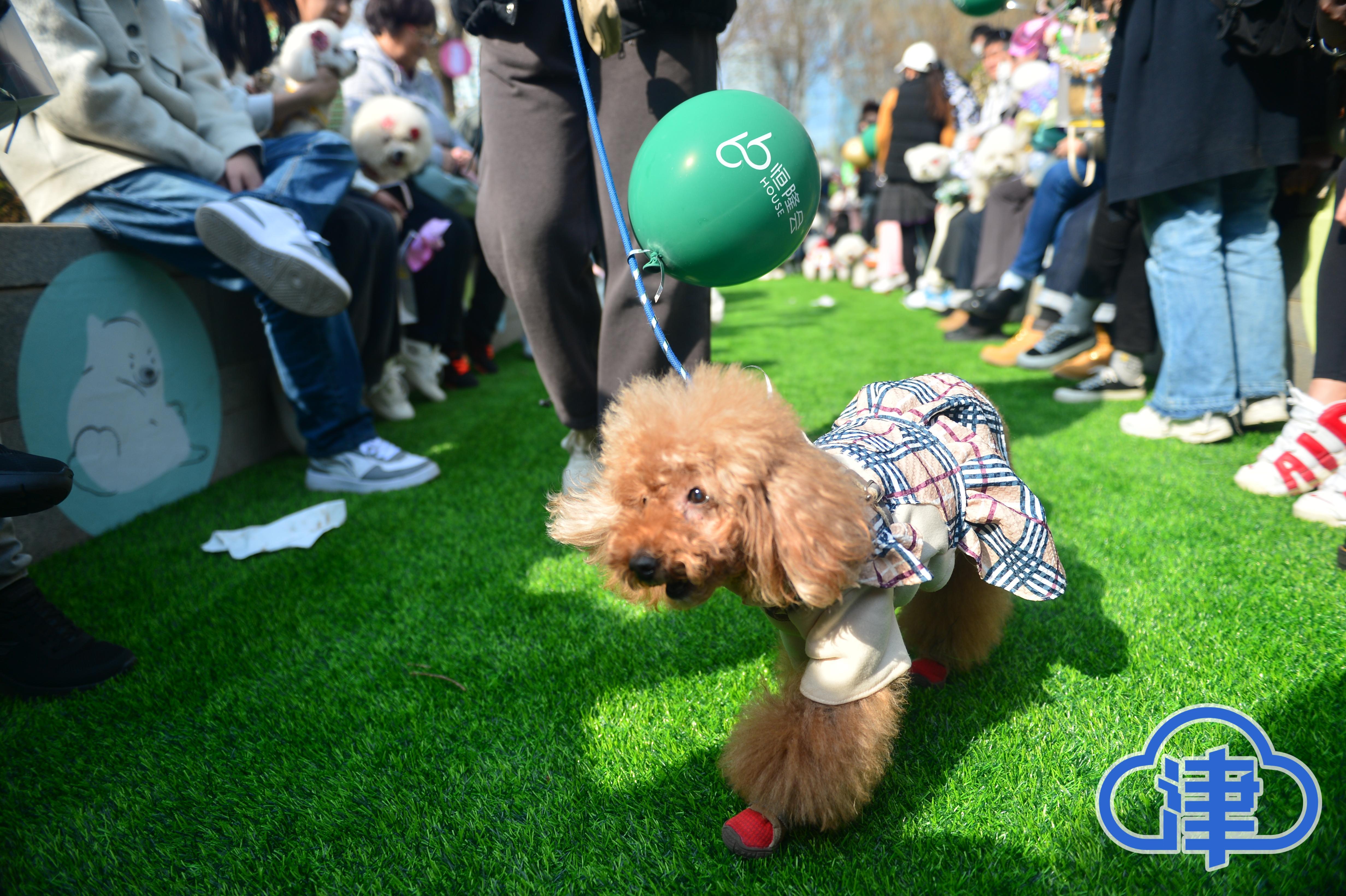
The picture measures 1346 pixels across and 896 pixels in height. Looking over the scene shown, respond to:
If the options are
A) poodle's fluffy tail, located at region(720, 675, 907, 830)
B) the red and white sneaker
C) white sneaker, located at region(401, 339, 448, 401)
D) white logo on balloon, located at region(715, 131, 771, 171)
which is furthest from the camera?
white sneaker, located at region(401, 339, 448, 401)

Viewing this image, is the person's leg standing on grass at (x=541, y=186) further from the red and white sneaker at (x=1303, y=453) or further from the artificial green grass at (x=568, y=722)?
the red and white sneaker at (x=1303, y=453)

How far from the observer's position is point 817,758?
1204 millimetres

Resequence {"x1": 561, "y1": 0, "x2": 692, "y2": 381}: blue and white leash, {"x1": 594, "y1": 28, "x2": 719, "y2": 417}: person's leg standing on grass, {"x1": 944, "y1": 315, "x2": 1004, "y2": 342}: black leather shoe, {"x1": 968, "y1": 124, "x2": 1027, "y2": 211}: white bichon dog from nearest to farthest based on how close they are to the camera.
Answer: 1. {"x1": 561, "y1": 0, "x2": 692, "y2": 381}: blue and white leash
2. {"x1": 594, "y1": 28, "x2": 719, "y2": 417}: person's leg standing on grass
3. {"x1": 944, "y1": 315, "x2": 1004, "y2": 342}: black leather shoe
4. {"x1": 968, "y1": 124, "x2": 1027, "y2": 211}: white bichon dog

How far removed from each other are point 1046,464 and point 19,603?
3.22 meters

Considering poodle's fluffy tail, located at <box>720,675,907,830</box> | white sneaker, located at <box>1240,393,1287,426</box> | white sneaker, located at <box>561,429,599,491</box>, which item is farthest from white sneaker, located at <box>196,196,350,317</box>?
white sneaker, located at <box>1240,393,1287,426</box>

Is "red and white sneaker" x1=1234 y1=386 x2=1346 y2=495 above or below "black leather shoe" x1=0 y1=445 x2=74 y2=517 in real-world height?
below

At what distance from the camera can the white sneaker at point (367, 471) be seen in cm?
300

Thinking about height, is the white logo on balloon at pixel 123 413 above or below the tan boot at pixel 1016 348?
above

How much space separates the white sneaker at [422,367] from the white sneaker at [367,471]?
1511mm

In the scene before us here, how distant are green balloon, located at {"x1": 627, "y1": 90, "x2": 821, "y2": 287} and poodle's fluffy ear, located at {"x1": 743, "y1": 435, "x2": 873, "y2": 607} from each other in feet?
2.04

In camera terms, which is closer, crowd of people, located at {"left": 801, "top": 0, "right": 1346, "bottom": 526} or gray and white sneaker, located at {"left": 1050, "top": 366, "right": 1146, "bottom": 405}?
crowd of people, located at {"left": 801, "top": 0, "right": 1346, "bottom": 526}

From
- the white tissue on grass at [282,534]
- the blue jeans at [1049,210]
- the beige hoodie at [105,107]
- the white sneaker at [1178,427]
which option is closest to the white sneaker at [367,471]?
the white tissue on grass at [282,534]

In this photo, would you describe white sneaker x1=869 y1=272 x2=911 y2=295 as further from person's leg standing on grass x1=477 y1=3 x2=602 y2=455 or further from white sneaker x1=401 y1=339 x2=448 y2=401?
person's leg standing on grass x1=477 y1=3 x2=602 y2=455

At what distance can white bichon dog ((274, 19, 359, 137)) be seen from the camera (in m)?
3.76
